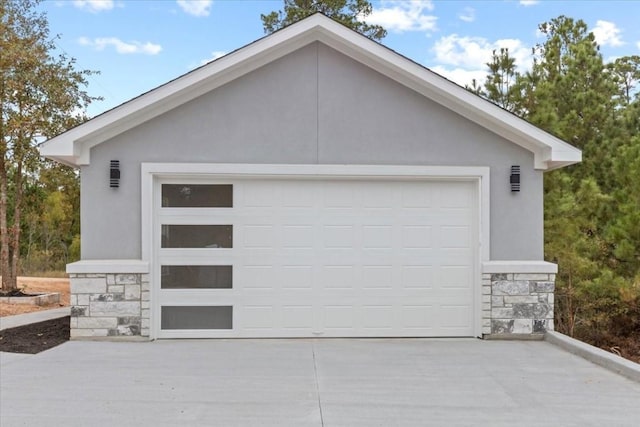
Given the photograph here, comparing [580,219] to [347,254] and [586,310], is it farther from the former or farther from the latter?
[347,254]

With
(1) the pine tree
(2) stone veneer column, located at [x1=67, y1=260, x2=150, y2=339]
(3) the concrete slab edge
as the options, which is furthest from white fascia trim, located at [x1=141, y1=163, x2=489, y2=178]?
(1) the pine tree

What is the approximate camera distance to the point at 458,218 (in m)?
7.63

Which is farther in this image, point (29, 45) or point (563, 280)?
point (29, 45)

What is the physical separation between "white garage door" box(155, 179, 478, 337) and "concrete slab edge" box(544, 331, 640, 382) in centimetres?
117

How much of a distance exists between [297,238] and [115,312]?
2718 mm

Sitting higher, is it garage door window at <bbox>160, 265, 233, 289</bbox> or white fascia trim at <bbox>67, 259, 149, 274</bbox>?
white fascia trim at <bbox>67, 259, 149, 274</bbox>

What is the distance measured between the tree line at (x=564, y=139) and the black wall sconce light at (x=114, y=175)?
5.24m

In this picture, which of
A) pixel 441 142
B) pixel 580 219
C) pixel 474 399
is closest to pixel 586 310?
pixel 580 219

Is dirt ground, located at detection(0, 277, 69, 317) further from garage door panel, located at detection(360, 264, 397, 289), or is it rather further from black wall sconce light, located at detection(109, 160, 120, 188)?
garage door panel, located at detection(360, 264, 397, 289)

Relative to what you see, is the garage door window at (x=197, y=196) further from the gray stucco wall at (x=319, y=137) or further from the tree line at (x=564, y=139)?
the tree line at (x=564, y=139)

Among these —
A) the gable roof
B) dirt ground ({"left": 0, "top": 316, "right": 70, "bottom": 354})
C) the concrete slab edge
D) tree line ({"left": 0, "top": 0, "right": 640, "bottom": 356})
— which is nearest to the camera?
the concrete slab edge

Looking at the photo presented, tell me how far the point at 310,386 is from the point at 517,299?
147 inches

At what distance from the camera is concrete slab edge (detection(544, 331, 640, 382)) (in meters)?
5.62

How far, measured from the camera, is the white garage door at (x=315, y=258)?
24.3 ft
